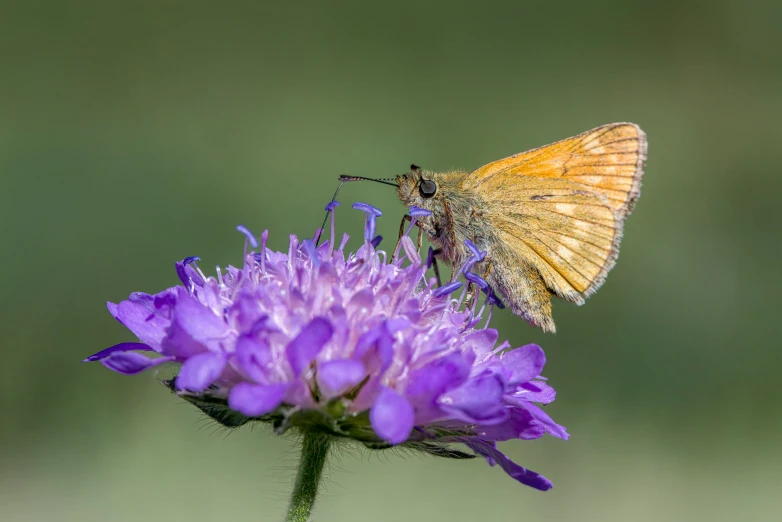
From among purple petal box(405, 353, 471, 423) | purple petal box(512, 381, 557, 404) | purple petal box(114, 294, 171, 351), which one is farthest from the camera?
purple petal box(512, 381, 557, 404)

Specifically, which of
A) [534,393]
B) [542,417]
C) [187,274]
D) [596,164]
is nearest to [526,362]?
[542,417]

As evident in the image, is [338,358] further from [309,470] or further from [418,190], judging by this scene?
[418,190]

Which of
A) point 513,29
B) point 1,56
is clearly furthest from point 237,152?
point 513,29

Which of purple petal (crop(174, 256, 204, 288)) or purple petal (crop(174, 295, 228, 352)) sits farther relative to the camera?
purple petal (crop(174, 256, 204, 288))

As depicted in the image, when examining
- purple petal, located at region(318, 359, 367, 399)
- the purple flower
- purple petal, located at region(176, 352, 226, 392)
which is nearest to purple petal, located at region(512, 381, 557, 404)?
the purple flower

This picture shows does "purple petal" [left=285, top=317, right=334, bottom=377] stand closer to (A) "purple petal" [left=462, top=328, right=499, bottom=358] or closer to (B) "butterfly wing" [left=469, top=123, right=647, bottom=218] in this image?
(A) "purple petal" [left=462, top=328, right=499, bottom=358]

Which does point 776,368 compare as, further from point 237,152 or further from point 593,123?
point 237,152
